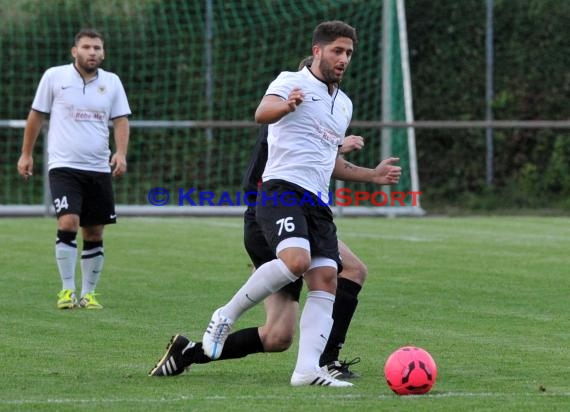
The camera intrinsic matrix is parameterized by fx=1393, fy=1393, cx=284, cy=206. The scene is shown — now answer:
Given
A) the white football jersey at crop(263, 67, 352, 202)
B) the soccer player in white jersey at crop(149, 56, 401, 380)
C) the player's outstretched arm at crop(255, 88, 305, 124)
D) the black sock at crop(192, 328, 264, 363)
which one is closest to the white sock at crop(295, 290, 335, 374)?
the soccer player in white jersey at crop(149, 56, 401, 380)

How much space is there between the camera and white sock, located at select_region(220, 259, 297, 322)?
6938 mm

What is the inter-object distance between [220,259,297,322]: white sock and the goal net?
15524mm

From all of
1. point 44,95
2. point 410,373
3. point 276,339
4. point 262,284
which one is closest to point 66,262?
point 44,95

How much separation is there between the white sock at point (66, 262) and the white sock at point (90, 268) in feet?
0.29

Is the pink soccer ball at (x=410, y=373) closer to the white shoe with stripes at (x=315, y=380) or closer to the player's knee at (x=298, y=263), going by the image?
the white shoe with stripes at (x=315, y=380)

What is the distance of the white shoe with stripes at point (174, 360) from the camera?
23.9ft

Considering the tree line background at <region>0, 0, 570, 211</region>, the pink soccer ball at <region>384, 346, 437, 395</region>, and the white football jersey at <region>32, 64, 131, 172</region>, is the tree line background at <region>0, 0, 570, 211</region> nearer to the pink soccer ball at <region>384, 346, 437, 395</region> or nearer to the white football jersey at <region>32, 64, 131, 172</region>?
the white football jersey at <region>32, 64, 131, 172</region>

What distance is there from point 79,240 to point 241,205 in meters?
6.02

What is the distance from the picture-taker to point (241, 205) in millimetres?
21938

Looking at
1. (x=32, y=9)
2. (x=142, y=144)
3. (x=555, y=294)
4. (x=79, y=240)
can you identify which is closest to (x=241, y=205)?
(x=142, y=144)

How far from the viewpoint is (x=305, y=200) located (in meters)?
7.11

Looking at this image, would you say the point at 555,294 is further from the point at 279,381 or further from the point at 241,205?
the point at 241,205

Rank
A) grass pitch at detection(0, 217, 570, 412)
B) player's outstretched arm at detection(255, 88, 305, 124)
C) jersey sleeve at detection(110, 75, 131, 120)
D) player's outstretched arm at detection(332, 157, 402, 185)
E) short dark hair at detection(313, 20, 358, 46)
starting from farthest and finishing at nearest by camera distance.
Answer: jersey sleeve at detection(110, 75, 131, 120), player's outstretched arm at detection(332, 157, 402, 185), short dark hair at detection(313, 20, 358, 46), player's outstretched arm at detection(255, 88, 305, 124), grass pitch at detection(0, 217, 570, 412)

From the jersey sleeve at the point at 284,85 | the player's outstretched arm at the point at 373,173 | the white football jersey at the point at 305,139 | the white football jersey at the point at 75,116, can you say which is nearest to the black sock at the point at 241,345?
the white football jersey at the point at 305,139
